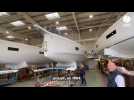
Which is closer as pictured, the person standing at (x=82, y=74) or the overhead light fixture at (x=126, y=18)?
the overhead light fixture at (x=126, y=18)

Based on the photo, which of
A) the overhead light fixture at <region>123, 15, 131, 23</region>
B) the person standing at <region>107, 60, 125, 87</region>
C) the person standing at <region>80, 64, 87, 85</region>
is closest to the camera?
the person standing at <region>107, 60, 125, 87</region>

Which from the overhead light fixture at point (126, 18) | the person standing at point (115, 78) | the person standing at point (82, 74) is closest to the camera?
the person standing at point (115, 78)

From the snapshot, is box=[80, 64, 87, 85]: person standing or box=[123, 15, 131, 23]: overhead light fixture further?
box=[80, 64, 87, 85]: person standing

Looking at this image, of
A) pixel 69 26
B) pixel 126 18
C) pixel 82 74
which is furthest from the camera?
pixel 69 26

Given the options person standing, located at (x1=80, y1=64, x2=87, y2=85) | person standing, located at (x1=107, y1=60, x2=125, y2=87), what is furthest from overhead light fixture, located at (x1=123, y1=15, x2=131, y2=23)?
person standing, located at (x1=80, y1=64, x2=87, y2=85)

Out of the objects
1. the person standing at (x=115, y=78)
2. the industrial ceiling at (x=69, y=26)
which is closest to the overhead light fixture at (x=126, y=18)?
the industrial ceiling at (x=69, y=26)

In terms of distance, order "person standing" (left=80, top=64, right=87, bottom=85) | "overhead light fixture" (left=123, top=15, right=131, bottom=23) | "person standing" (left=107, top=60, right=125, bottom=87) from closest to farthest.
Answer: "person standing" (left=107, top=60, right=125, bottom=87), "overhead light fixture" (left=123, top=15, right=131, bottom=23), "person standing" (left=80, top=64, right=87, bottom=85)

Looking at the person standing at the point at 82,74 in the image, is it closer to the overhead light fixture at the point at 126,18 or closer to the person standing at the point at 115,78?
the person standing at the point at 115,78

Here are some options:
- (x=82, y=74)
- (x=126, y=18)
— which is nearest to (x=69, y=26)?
(x=82, y=74)

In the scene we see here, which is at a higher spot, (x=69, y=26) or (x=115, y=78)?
(x=69, y=26)

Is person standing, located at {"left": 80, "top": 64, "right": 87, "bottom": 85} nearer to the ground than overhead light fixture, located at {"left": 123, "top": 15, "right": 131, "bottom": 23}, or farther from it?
nearer to the ground

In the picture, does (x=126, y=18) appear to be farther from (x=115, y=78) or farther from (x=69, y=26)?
(x=69, y=26)

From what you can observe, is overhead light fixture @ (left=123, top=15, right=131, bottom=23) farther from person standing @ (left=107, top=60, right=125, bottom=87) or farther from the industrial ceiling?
person standing @ (left=107, top=60, right=125, bottom=87)
